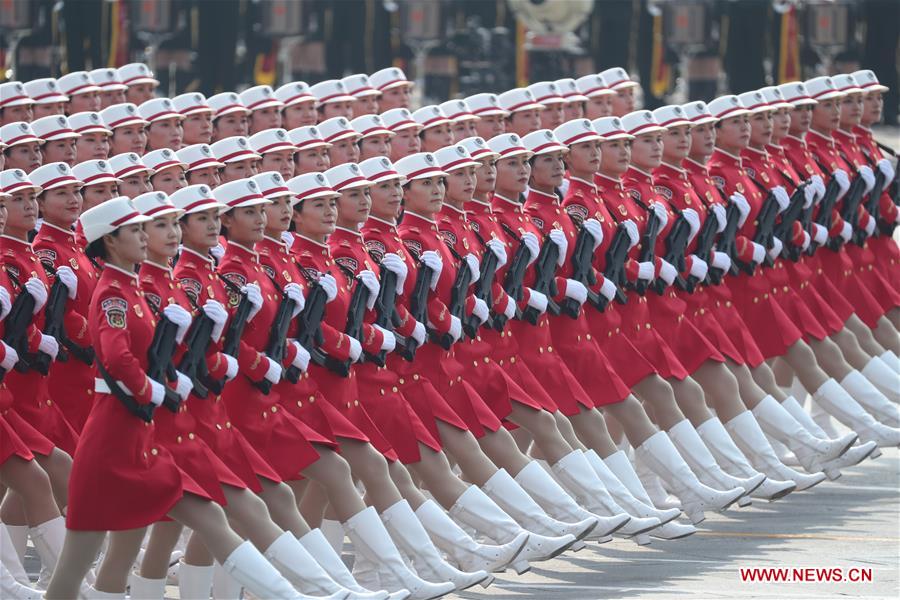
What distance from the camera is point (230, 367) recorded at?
961cm

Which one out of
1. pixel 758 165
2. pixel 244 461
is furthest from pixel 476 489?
pixel 758 165

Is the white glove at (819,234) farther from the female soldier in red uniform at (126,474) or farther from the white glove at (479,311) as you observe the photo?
the female soldier in red uniform at (126,474)

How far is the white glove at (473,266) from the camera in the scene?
11305mm

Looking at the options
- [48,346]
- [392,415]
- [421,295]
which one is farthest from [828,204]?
[48,346]

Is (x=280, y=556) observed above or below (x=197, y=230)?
below

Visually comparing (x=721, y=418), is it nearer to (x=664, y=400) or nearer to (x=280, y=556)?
(x=664, y=400)

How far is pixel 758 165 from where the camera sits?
44.8 ft

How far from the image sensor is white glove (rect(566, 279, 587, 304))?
11906mm

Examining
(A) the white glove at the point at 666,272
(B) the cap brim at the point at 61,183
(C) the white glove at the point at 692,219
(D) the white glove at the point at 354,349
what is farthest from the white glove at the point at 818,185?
(B) the cap brim at the point at 61,183

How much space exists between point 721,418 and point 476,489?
2.35 meters

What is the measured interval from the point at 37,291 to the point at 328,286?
3.80 ft

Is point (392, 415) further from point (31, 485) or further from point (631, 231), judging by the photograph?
point (631, 231)

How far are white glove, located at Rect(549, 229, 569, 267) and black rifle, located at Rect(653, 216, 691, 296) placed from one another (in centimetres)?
81

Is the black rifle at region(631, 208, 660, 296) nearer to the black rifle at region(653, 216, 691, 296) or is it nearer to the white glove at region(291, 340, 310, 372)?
the black rifle at region(653, 216, 691, 296)
